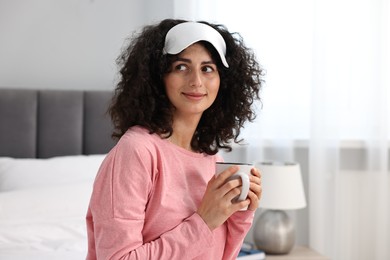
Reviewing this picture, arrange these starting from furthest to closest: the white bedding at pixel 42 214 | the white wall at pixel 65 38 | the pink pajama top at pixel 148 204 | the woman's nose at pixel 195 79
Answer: the white wall at pixel 65 38
the white bedding at pixel 42 214
the woman's nose at pixel 195 79
the pink pajama top at pixel 148 204

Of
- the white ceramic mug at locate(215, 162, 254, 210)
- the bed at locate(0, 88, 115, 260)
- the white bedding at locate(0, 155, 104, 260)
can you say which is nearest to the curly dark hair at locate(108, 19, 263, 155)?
the white ceramic mug at locate(215, 162, 254, 210)

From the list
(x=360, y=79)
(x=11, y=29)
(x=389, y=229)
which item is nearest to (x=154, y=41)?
(x=11, y=29)

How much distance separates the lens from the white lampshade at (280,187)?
98.8 inches

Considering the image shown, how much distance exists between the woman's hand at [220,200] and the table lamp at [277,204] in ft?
4.74

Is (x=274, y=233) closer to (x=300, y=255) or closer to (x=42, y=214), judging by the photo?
(x=300, y=255)

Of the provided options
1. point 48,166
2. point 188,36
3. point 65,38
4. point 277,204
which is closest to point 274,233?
point 277,204

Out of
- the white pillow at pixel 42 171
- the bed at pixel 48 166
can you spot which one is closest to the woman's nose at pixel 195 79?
the bed at pixel 48 166

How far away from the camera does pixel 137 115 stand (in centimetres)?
115

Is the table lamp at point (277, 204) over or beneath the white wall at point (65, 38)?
beneath

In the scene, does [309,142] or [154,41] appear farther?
[309,142]

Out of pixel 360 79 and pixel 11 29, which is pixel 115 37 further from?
pixel 360 79

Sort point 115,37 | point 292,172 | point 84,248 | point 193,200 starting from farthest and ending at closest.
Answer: point 115,37 < point 292,172 < point 84,248 < point 193,200

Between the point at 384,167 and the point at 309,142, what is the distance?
396 mm

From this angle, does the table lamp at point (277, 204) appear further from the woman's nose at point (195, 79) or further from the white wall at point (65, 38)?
the woman's nose at point (195, 79)
